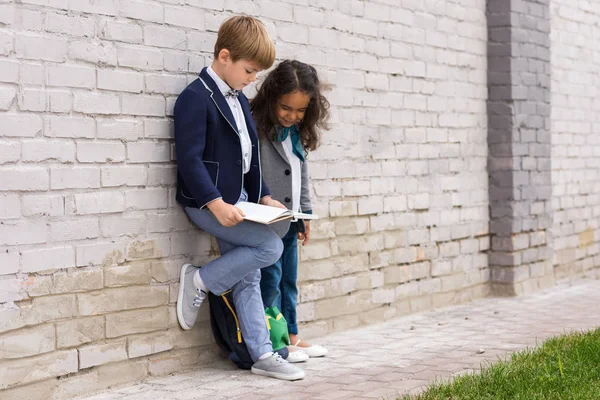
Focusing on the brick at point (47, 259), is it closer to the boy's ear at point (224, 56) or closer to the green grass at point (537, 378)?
the boy's ear at point (224, 56)

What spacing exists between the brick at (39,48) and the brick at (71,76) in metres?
0.05

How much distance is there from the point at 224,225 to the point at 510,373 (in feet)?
5.27

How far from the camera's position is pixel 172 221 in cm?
531

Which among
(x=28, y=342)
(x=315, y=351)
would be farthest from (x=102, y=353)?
(x=315, y=351)

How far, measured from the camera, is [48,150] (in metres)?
4.63

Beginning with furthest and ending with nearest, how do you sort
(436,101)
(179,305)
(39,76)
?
(436,101)
(179,305)
(39,76)

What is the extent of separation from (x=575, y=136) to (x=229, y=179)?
5479mm

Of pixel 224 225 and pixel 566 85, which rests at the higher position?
pixel 566 85

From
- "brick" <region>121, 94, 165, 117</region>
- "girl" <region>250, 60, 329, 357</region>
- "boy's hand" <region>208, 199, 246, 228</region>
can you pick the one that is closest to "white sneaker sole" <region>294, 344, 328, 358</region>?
"girl" <region>250, 60, 329, 357</region>

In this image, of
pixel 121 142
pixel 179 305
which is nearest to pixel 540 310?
pixel 179 305

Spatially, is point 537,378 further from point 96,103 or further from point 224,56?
point 96,103

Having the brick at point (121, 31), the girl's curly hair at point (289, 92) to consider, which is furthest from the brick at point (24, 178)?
the girl's curly hair at point (289, 92)

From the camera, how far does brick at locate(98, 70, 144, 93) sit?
16.1ft

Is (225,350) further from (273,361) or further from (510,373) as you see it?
(510,373)
